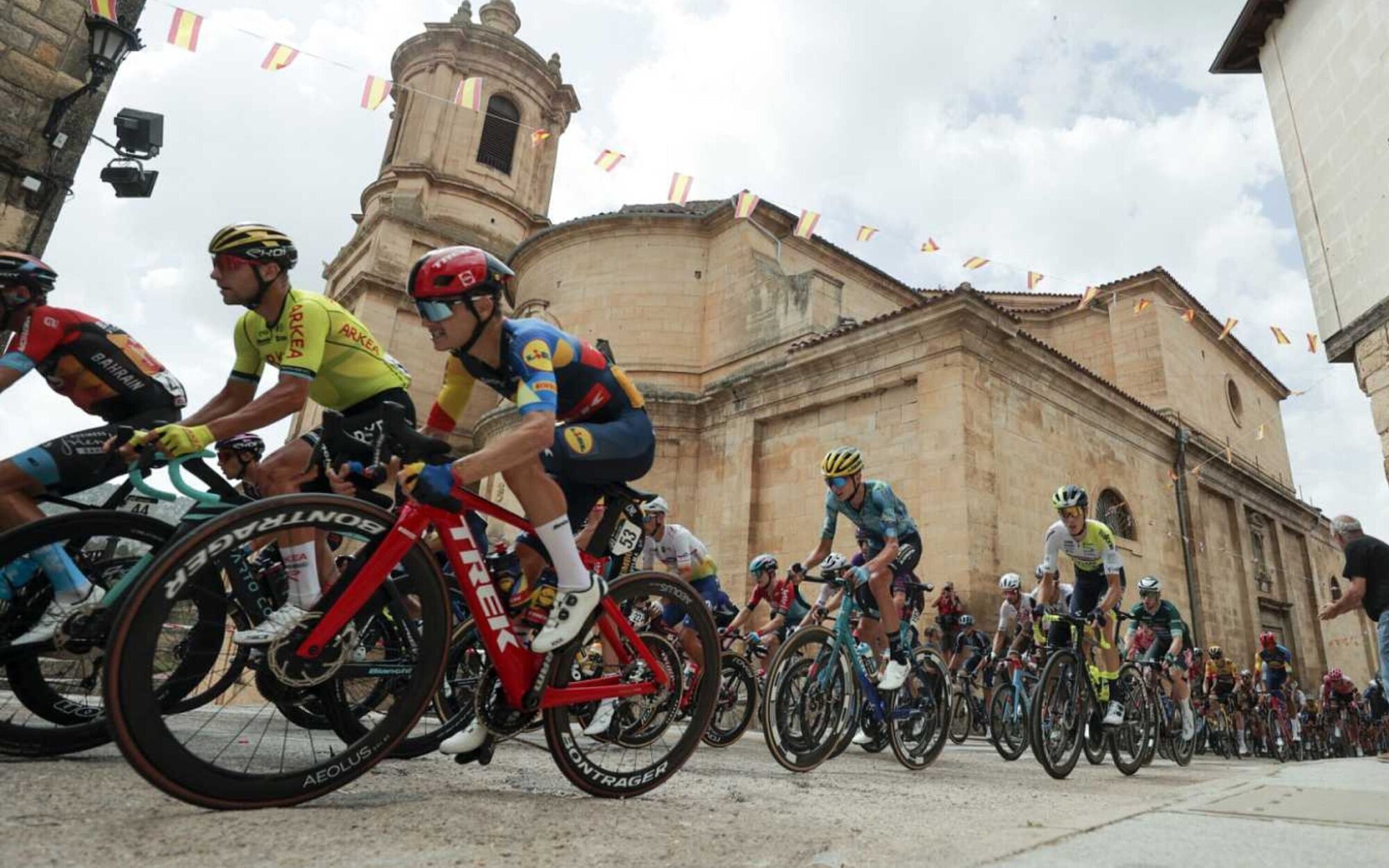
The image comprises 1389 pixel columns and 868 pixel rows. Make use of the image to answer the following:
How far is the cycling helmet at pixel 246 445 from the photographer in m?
4.08

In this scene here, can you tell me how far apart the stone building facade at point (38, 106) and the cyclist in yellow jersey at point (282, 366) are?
6.74m

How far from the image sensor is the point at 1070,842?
1756 millimetres

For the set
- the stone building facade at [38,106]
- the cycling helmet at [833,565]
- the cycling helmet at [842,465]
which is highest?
the stone building facade at [38,106]

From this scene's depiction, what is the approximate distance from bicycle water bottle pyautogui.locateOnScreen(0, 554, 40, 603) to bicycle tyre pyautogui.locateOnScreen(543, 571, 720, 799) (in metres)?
1.92

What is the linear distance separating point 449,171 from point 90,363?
2764 cm

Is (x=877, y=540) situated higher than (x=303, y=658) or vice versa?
(x=877, y=540)

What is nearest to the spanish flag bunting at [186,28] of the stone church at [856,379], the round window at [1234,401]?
the stone church at [856,379]

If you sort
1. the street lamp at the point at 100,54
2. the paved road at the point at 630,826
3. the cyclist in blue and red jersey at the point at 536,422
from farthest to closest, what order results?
1. the street lamp at the point at 100,54
2. the cyclist in blue and red jersey at the point at 536,422
3. the paved road at the point at 630,826

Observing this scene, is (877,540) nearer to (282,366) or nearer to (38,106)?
(282,366)

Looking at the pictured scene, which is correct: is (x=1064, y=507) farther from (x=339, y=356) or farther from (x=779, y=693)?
(x=339, y=356)

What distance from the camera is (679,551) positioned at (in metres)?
6.54

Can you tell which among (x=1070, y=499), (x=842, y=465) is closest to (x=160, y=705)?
(x=842, y=465)

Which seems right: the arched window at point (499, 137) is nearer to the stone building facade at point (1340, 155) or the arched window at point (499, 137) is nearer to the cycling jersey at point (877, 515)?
the stone building facade at point (1340, 155)

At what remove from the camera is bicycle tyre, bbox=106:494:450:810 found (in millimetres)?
1786
